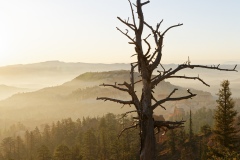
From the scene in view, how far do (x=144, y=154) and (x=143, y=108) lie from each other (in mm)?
1367

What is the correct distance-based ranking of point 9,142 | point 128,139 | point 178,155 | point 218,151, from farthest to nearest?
1. point 9,142
2. point 128,139
3. point 178,155
4. point 218,151

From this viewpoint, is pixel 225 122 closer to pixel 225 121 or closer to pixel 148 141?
pixel 225 121

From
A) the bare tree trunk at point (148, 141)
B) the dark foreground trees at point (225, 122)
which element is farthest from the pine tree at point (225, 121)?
the bare tree trunk at point (148, 141)

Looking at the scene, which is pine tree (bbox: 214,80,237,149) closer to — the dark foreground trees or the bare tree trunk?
the dark foreground trees

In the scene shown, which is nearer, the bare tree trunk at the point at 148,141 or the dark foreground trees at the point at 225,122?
the bare tree trunk at the point at 148,141

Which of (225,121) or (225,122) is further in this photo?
(225,121)

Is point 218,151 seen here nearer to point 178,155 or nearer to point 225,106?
point 225,106

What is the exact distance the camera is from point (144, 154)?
8453 millimetres

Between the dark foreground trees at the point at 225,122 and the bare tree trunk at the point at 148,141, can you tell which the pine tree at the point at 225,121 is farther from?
the bare tree trunk at the point at 148,141

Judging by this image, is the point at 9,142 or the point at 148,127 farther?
the point at 9,142

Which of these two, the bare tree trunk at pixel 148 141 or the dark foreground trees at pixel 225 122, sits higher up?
the bare tree trunk at pixel 148 141

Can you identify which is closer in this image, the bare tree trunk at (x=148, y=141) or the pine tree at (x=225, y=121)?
the bare tree trunk at (x=148, y=141)

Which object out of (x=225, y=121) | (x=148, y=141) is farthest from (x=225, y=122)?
(x=148, y=141)

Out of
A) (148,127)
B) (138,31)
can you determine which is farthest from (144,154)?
(138,31)
